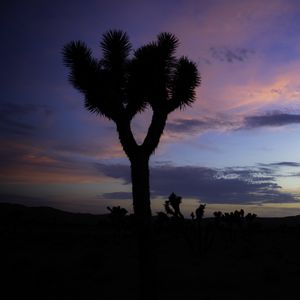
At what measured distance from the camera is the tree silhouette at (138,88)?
29.0 feet

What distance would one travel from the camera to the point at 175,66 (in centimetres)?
1055

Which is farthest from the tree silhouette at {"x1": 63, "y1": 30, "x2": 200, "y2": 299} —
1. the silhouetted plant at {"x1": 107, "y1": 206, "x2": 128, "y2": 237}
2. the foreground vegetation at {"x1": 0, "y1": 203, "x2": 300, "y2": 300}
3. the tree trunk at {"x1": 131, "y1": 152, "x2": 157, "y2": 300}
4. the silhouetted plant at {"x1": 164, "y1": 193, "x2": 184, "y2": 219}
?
the silhouetted plant at {"x1": 107, "y1": 206, "x2": 128, "y2": 237}

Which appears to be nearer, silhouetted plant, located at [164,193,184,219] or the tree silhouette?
the tree silhouette

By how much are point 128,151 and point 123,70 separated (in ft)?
7.67

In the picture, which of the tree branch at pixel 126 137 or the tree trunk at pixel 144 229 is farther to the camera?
the tree branch at pixel 126 137

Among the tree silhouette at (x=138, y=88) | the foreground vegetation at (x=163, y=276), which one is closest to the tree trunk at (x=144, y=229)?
the tree silhouette at (x=138, y=88)

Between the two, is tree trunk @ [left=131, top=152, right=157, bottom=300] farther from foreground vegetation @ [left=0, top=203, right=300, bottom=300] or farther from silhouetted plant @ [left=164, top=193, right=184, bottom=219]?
silhouetted plant @ [left=164, top=193, right=184, bottom=219]

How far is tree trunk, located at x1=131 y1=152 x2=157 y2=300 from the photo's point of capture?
861 cm

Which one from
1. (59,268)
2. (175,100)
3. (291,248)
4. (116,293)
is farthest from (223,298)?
(291,248)

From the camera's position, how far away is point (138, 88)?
32.0ft

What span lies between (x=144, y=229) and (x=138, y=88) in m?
3.33

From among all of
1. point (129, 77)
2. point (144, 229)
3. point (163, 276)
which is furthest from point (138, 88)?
point (163, 276)

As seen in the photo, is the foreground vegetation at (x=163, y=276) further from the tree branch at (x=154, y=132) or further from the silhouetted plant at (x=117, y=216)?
the silhouetted plant at (x=117, y=216)

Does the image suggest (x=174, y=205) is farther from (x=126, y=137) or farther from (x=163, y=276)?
(x=126, y=137)
